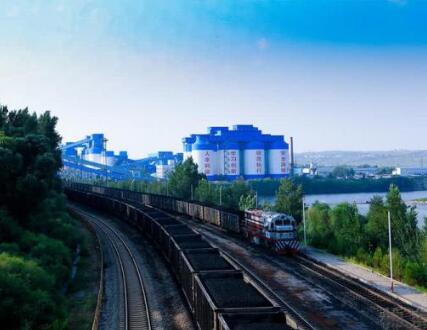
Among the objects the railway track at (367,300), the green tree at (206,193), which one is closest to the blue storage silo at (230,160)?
the green tree at (206,193)

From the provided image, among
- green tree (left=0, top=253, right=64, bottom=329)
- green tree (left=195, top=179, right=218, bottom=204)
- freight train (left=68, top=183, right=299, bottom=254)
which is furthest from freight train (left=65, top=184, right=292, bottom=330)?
green tree (left=195, top=179, right=218, bottom=204)

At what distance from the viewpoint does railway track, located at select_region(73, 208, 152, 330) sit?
71.8 feet

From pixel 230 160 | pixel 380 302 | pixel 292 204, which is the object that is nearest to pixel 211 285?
pixel 380 302

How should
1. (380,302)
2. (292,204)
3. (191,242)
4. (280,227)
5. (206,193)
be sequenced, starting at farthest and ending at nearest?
(206,193) < (292,204) < (280,227) < (191,242) < (380,302)

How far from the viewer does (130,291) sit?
88.9 ft

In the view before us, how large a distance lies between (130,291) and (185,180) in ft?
244

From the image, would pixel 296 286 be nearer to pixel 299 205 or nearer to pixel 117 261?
pixel 117 261

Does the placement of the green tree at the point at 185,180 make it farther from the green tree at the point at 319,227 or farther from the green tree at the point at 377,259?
the green tree at the point at 377,259

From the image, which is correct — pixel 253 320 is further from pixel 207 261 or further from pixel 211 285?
pixel 207 261

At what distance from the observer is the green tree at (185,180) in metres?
101

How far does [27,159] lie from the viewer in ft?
125

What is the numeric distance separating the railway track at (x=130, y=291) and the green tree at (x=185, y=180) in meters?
54.7

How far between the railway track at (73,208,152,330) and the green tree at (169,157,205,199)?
5474cm

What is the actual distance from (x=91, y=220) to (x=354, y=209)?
3341 centimetres
